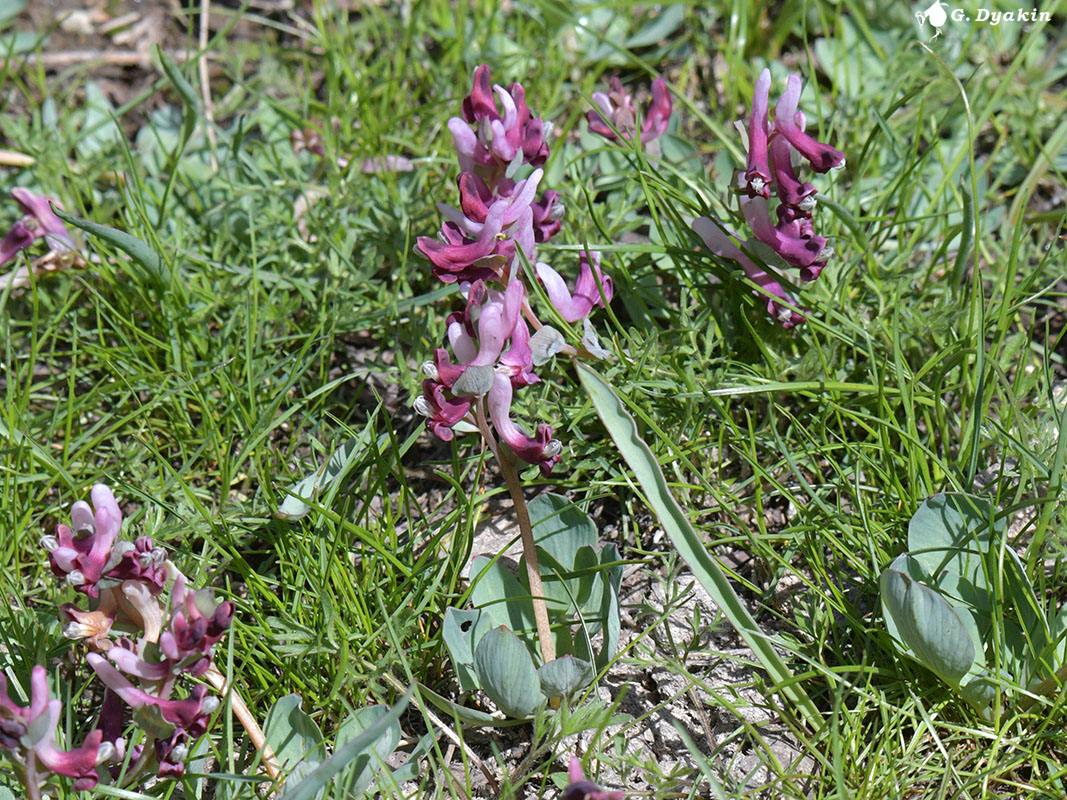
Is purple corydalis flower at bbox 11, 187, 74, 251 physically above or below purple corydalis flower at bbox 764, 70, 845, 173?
below

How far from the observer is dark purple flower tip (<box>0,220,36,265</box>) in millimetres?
2562

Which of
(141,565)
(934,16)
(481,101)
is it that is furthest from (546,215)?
(934,16)

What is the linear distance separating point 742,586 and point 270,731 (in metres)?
1.01

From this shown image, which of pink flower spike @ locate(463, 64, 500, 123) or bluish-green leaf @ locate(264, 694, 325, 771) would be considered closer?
bluish-green leaf @ locate(264, 694, 325, 771)

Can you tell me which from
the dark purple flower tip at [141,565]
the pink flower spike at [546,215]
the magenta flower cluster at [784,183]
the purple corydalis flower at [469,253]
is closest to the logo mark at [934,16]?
the magenta flower cluster at [784,183]

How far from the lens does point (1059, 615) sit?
1.82 meters

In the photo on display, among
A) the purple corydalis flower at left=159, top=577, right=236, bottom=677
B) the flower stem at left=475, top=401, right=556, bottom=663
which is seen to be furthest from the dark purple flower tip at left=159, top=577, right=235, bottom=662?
the flower stem at left=475, top=401, right=556, bottom=663

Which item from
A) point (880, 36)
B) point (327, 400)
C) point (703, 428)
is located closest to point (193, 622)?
point (327, 400)

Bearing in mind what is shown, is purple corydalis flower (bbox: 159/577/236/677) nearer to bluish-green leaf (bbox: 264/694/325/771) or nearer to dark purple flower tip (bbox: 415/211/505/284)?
bluish-green leaf (bbox: 264/694/325/771)

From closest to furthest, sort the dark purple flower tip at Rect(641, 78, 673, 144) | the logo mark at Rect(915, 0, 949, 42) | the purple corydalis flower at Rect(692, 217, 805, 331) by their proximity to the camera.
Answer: the purple corydalis flower at Rect(692, 217, 805, 331), the dark purple flower tip at Rect(641, 78, 673, 144), the logo mark at Rect(915, 0, 949, 42)

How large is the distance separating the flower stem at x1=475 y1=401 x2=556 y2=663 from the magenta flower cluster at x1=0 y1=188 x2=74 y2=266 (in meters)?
1.52

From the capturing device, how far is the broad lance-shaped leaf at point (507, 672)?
167cm

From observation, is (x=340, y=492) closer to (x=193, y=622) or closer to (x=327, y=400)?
(x=327, y=400)

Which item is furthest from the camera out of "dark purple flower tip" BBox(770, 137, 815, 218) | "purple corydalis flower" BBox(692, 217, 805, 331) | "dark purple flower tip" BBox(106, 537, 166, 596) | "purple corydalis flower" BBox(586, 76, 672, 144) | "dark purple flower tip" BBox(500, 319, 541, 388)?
"purple corydalis flower" BBox(586, 76, 672, 144)
